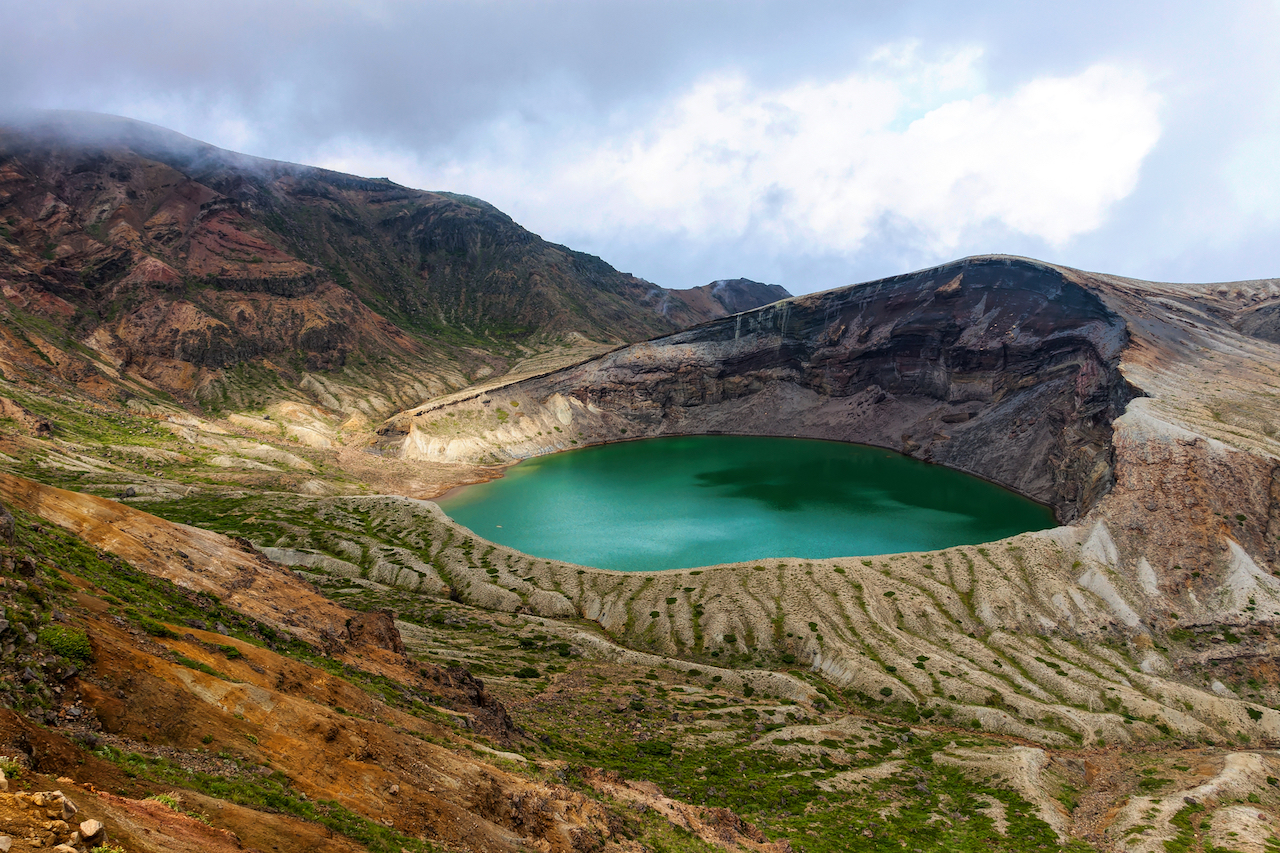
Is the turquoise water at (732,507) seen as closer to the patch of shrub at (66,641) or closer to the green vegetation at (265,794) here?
the green vegetation at (265,794)

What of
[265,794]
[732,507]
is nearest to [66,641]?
[265,794]

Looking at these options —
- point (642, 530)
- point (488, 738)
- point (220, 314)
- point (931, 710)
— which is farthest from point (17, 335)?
point (931, 710)

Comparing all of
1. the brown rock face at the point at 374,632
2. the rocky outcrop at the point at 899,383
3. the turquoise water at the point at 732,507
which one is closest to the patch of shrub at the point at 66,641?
the brown rock face at the point at 374,632

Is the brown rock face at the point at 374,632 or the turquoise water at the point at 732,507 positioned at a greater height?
the turquoise water at the point at 732,507

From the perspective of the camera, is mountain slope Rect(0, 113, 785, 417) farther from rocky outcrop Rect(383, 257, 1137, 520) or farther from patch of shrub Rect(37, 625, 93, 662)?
patch of shrub Rect(37, 625, 93, 662)

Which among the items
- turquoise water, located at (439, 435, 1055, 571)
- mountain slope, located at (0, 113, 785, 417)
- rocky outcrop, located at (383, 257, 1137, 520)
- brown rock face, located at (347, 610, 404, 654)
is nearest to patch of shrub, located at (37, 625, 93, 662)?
brown rock face, located at (347, 610, 404, 654)

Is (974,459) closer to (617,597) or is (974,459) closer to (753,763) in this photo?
(617,597)
